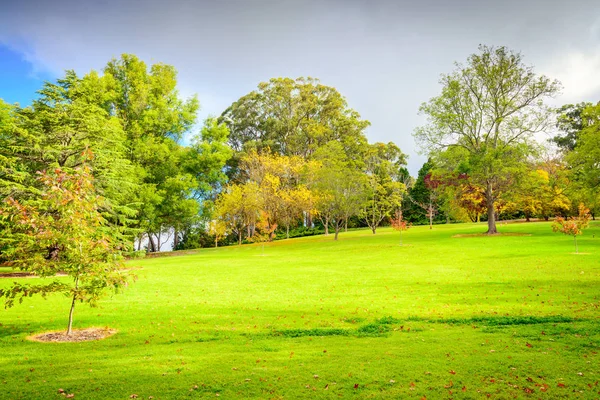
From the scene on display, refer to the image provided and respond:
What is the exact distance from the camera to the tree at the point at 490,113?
3672 centimetres

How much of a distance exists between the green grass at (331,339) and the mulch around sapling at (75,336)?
0.34 metres

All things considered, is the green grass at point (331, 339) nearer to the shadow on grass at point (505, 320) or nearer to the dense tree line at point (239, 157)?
the shadow on grass at point (505, 320)

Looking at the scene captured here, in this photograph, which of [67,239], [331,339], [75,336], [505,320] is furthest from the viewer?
[505,320]

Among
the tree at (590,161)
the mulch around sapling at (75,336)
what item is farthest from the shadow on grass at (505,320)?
the tree at (590,161)

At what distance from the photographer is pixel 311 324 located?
1069cm

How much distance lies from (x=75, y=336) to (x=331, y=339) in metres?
6.77

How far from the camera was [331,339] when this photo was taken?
29.9ft

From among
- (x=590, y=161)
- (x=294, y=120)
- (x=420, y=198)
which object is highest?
(x=294, y=120)

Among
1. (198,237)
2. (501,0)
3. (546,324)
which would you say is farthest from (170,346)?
(198,237)

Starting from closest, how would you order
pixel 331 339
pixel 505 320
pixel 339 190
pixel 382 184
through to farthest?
pixel 331 339 < pixel 505 320 < pixel 339 190 < pixel 382 184

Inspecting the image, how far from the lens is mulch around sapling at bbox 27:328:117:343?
9648mm

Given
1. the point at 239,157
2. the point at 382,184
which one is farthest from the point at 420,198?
the point at 239,157

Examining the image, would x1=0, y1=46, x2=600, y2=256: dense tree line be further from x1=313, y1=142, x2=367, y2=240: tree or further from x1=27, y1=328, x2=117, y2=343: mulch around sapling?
x1=27, y1=328, x2=117, y2=343: mulch around sapling

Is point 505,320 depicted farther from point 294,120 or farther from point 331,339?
point 294,120
